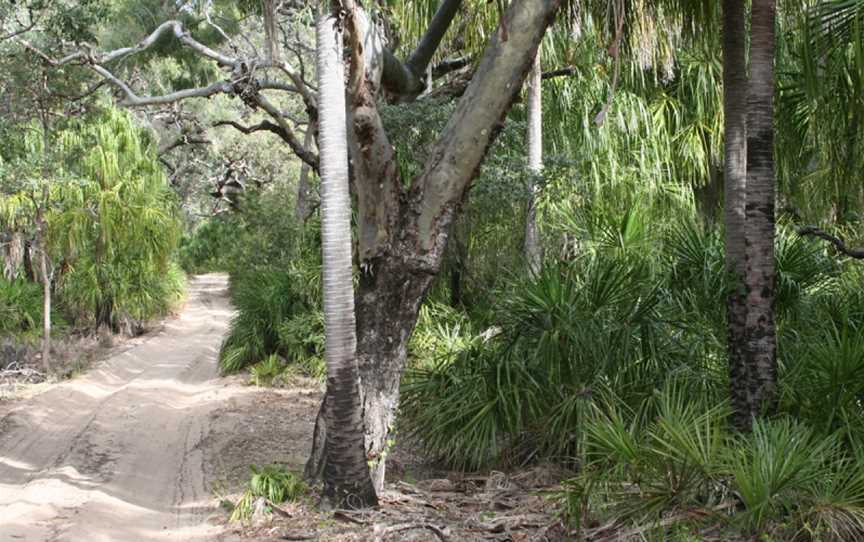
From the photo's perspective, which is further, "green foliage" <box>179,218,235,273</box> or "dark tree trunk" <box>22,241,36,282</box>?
"green foliage" <box>179,218,235,273</box>

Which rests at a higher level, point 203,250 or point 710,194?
point 710,194

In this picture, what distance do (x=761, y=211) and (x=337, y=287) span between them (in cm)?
329

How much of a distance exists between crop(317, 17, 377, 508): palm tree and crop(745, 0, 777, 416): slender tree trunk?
3.09m

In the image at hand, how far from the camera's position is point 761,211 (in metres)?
6.54

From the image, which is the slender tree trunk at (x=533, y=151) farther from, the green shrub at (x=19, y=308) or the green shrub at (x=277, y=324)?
Result: the green shrub at (x=19, y=308)

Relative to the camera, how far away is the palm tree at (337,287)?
7195mm

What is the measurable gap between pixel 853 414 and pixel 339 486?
3939 millimetres

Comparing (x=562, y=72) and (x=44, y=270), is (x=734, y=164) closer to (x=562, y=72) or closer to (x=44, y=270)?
(x=562, y=72)

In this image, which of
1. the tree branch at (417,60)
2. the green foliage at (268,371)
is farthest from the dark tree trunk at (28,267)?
the tree branch at (417,60)

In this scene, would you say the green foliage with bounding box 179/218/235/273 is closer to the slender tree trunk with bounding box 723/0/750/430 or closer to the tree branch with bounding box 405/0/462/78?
the tree branch with bounding box 405/0/462/78

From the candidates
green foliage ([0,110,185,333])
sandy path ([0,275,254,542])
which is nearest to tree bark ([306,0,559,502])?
sandy path ([0,275,254,542])

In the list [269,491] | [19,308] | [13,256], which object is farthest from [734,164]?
[19,308]

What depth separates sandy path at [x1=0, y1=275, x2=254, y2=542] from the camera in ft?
25.4

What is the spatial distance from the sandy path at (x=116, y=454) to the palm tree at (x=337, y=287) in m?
1.32
